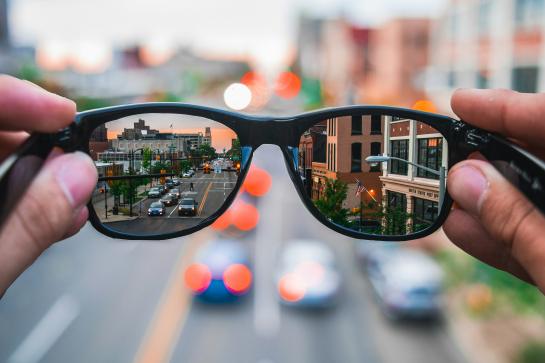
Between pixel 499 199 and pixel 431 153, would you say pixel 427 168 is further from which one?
pixel 499 199

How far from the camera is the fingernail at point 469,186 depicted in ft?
2.10

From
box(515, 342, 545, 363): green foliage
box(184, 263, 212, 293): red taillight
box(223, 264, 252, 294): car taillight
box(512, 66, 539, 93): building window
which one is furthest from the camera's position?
box(184, 263, 212, 293): red taillight

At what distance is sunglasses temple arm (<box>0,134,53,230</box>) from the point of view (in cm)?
51

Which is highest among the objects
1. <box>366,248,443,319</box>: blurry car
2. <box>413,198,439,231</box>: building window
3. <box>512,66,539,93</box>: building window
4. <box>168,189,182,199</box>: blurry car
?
<box>512,66,539,93</box>: building window

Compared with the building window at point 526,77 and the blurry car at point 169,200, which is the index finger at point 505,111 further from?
the building window at point 526,77

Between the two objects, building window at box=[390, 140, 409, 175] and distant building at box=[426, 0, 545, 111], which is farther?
distant building at box=[426, 0, 545, 111]

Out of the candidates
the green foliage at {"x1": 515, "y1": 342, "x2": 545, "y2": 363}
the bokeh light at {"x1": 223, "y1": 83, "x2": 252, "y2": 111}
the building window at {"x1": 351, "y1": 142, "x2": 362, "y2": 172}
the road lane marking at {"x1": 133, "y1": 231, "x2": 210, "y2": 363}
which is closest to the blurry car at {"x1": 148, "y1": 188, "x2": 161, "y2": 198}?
the building window at {"x1": 351, "y1": 142, "x2": 362, "y2": 172}

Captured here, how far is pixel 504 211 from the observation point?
60 centimetres

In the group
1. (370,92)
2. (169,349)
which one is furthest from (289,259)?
(370,92)

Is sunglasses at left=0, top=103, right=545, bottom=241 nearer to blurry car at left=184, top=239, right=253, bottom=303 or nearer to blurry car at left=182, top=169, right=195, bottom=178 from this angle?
blurry car at left=182, top=169, right=195, bottom=178

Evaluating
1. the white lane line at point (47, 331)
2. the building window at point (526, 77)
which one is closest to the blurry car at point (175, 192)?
the building window at point (526, 77)

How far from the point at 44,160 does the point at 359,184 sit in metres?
0.48

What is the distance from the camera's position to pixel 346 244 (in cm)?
1530

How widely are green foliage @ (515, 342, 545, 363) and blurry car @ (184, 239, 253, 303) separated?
19.6 ft
